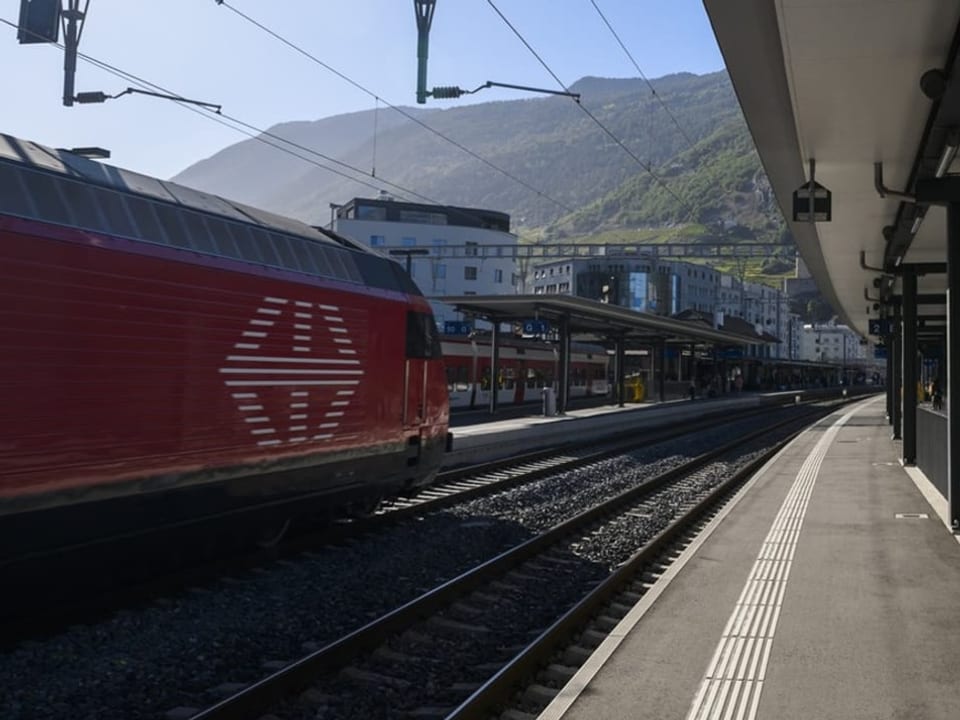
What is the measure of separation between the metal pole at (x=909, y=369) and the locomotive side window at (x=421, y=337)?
475 inches

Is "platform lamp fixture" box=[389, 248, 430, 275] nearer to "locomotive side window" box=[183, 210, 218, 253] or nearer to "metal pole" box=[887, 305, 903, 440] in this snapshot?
"metal pole" box=[887, 305, 903, 440]

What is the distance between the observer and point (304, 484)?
416 inches

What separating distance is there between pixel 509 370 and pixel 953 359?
34.3m

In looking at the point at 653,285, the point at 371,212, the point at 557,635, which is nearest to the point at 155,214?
the point at 557,635

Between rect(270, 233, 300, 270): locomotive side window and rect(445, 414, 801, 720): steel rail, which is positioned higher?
rect(270, 233, 300, 270): locomotive side window

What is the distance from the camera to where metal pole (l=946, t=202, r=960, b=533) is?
38.3ft

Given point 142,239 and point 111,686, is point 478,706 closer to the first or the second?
point 111,686

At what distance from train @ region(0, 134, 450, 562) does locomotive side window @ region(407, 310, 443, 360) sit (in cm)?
39

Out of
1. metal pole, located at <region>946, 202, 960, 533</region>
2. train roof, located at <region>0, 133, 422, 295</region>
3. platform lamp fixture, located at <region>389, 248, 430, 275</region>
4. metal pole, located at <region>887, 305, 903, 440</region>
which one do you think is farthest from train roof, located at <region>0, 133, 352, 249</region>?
platform lamp fixture, located at <region>389, 248, 430, 275</region>

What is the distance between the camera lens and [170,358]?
839 cm

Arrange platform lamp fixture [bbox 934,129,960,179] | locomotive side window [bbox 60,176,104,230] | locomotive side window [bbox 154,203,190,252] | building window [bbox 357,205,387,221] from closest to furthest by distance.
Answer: locomotive side window [bbox 60,176,104,230] → locomotive side window [bbox 154,203,190,252] → platform lamp fixture [bbox 934,129,960,179] → building window [bbox 357,205,387,221]

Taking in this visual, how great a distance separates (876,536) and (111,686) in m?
9.66

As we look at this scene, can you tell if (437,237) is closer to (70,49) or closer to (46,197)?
(70,49)

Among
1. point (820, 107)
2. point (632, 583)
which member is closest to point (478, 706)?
point (632, 583)
